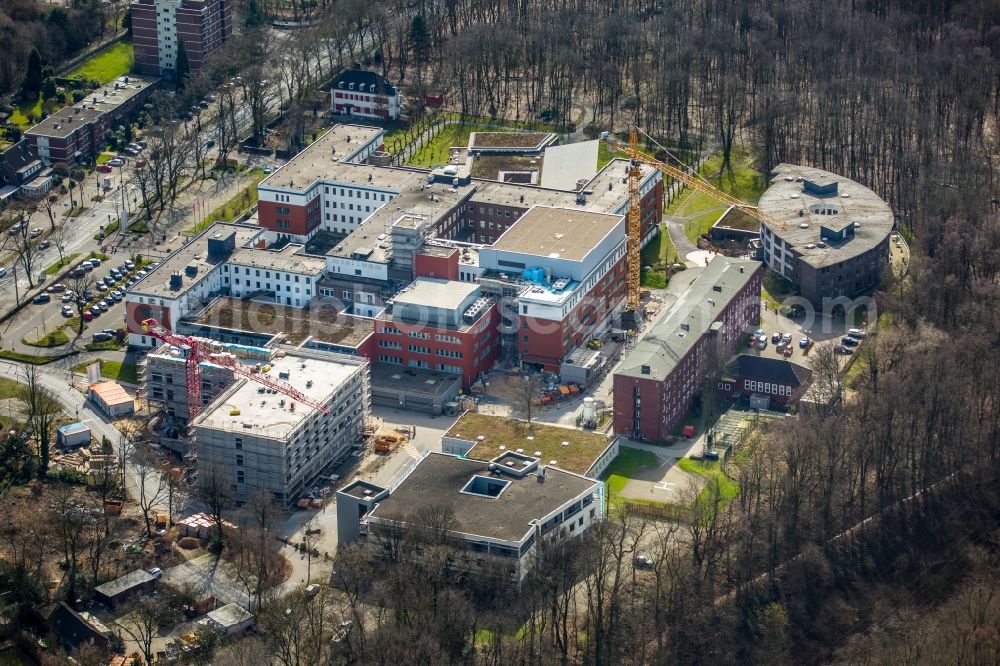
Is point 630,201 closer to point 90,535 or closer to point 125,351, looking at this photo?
point 125,351

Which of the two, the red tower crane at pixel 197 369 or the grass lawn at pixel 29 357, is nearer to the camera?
the red tower crane at pixel 197 369

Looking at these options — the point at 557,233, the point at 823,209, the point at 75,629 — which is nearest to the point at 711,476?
the point at 557,233

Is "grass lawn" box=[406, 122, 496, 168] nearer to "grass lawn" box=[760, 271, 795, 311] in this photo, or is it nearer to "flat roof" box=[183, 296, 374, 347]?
"flat roof" box=[183, 296, 374, 347]

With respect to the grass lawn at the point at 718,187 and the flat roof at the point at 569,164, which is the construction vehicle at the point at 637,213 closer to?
the grass lawn at the point at 718,187

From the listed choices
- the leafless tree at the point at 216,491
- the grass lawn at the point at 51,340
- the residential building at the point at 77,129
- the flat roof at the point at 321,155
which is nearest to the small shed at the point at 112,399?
the grass lawn at the point at 51,340

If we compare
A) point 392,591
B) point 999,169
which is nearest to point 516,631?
point 392,591

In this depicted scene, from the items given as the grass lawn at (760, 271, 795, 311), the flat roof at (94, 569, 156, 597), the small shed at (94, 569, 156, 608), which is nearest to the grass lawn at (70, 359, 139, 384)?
the flat roof at (94, 569, 156, 597)
